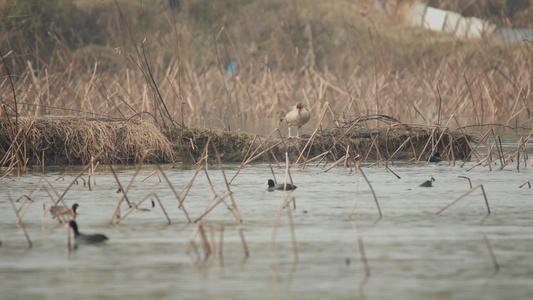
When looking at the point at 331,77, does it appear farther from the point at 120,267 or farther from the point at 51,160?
the point at 120,267

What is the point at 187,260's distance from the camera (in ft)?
15.3

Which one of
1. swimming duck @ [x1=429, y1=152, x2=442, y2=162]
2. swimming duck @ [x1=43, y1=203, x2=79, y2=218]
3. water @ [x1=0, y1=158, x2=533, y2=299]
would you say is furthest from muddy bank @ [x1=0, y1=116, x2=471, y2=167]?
swimming duck @ [x1=43, y1=203, x2=79, y2=218]

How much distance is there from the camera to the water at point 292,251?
4043 millimetres

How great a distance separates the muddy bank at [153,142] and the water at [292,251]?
92.3 inches

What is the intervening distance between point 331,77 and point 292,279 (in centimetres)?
1366

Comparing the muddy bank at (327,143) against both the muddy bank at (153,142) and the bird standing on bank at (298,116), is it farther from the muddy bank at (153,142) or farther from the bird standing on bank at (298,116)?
the bird standing on bank at (298,116)

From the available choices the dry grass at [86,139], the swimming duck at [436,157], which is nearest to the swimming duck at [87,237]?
the dry grass at [86,139]

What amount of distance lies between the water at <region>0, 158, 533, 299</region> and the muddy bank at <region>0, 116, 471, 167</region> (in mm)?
2345

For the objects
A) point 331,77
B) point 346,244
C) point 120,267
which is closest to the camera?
point 120,267

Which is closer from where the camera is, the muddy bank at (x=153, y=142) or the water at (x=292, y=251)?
the water at (x=292, y=251)

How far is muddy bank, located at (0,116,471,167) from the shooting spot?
33.2 feet

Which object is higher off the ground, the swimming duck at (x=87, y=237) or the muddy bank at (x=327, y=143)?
the muddy bank at (x=327, y=143)

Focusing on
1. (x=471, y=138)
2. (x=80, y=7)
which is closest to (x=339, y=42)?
(x=80, y=7)

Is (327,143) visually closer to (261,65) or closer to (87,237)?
(87,237)
